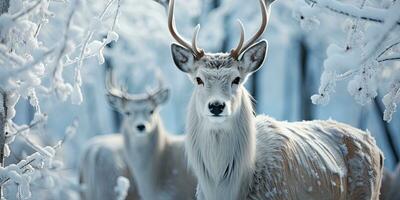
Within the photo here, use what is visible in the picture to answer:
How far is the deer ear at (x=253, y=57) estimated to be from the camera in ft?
20.6

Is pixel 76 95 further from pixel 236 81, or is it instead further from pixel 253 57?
pixel 253 57

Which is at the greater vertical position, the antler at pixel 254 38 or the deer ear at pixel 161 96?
the antler at pixel 254 38

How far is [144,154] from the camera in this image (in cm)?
1141

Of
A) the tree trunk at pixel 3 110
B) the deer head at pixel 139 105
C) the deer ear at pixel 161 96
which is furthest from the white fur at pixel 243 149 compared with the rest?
the deer ear at pixel 161 96


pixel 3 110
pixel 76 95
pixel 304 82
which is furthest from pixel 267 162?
pixel 304 82

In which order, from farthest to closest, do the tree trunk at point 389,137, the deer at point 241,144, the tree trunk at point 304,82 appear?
the tree trunk at point 304,82 < the tree trunk at point 389,137 < the deer at point 241,144

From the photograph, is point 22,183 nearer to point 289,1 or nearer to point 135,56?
point 289,1

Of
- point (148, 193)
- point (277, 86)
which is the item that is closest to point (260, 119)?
point (148, 193)

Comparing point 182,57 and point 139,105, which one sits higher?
point 182,57

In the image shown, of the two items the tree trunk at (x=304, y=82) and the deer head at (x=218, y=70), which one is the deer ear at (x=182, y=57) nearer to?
the deer head at (x=218, y=70)

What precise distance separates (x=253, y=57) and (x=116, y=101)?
635 centimetres

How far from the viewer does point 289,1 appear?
18797 mm

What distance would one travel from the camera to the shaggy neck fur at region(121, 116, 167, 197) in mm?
11148

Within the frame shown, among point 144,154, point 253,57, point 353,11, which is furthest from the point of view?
point 144,154
